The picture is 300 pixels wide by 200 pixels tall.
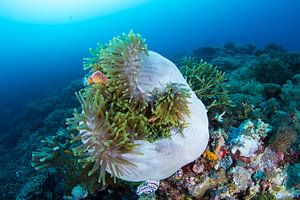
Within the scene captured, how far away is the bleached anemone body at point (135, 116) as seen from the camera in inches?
126

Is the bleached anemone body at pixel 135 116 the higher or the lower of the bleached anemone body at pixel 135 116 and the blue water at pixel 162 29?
the higher

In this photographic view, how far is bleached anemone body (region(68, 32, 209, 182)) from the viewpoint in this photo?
319cm

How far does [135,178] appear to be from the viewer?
12.6ft

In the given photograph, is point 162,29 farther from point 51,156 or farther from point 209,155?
point 209,155

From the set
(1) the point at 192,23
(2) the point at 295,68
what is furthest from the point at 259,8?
(2) the point at 295,68

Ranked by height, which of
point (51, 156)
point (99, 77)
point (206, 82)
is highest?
point (99, 77)

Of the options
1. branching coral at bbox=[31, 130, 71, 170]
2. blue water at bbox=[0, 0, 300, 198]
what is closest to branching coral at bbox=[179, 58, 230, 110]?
branching coral at bbox=[31, 130, 71, 170]

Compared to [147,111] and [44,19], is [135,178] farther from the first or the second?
[44,19]

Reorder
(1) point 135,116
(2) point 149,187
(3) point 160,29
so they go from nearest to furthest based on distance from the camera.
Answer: (1) point 135,116, (2) point 149,187, (3) point 160,29

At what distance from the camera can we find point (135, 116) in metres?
3.29

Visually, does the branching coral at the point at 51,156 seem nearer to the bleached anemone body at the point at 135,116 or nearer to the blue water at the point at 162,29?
the bleached anemone body at the point at 135,116

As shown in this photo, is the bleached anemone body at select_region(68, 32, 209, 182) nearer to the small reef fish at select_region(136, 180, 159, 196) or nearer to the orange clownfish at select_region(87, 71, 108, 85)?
the orange clownfish at select_region(87, 71, 108, 85)

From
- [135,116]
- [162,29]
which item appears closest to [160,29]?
[162,29]

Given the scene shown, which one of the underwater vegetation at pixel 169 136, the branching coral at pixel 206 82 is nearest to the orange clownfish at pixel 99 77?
the underwater vegetation at pixel 169 136
